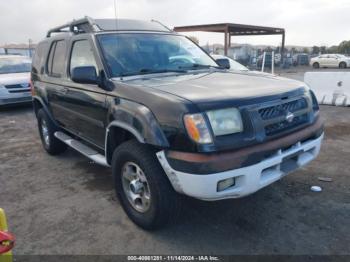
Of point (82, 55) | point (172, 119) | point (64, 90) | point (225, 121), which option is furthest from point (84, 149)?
point (225, 121)

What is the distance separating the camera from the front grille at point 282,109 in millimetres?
2676

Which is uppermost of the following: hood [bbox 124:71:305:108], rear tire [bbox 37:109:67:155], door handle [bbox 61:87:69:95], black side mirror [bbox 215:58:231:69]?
black side mirror [bbox 215:58:231:69]

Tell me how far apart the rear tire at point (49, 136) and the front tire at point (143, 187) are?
2.45m

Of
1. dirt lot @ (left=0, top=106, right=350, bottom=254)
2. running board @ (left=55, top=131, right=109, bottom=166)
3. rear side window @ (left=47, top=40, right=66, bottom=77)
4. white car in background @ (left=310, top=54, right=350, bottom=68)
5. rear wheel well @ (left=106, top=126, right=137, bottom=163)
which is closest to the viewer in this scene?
dirt lot @ (left=0, top=106, right=350, bottom=254)

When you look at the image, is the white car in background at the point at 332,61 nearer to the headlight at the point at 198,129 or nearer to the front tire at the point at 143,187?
the front tire at the point at 143,187

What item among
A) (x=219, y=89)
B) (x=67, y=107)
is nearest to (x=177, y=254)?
(x=219, y=89)

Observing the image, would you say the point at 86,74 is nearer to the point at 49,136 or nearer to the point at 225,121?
the point at 225,121

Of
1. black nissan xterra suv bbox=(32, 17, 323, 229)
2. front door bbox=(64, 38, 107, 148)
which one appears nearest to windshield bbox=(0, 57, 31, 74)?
black nissan xterra suv bbox=(32, 17, 323, 229)

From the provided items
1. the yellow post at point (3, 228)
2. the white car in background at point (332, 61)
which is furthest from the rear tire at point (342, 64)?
the yellow post at point (3, 228)

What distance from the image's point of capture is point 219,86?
2887 mm

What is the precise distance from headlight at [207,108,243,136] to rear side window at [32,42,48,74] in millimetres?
3829

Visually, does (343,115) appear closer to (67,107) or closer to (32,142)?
(67,107)

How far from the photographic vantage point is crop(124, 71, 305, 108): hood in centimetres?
261

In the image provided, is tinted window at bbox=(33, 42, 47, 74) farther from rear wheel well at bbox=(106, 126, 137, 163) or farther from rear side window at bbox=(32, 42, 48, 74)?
rear wheel well at bbox=(106, 126, 137, 163)
